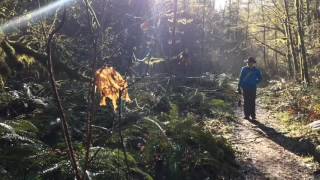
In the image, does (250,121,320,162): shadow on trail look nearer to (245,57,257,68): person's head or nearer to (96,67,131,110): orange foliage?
(245,57,257,68): person's head

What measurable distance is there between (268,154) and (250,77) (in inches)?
152

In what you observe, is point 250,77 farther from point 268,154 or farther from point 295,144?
point 268,154

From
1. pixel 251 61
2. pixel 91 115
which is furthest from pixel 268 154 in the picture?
pixel 91 115

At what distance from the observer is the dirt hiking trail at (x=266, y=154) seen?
7.79 metres

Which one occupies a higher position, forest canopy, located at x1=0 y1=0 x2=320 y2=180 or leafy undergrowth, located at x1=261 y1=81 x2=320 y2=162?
forest canopy, located at x1=0 y1=0 x2=320 y2=180

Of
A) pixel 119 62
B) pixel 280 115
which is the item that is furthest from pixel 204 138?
pixel 119 62

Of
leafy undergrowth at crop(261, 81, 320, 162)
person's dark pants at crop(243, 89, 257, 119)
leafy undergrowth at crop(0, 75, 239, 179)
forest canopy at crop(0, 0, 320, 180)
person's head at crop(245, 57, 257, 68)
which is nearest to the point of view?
forest canopy at crop(0, 0, 320, 180)

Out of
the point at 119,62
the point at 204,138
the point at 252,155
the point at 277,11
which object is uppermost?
the point at 277,11

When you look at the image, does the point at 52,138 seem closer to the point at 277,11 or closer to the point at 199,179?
the point at 199,179

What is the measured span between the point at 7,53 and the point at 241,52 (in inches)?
1796

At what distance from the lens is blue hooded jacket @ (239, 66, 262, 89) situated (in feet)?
40.6

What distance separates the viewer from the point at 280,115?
13.7m

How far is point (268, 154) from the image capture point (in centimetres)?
898

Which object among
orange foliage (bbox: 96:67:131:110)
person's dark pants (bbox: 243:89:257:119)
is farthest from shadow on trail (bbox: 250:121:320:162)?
orange foliage (bbox: 96:67:131:110)
